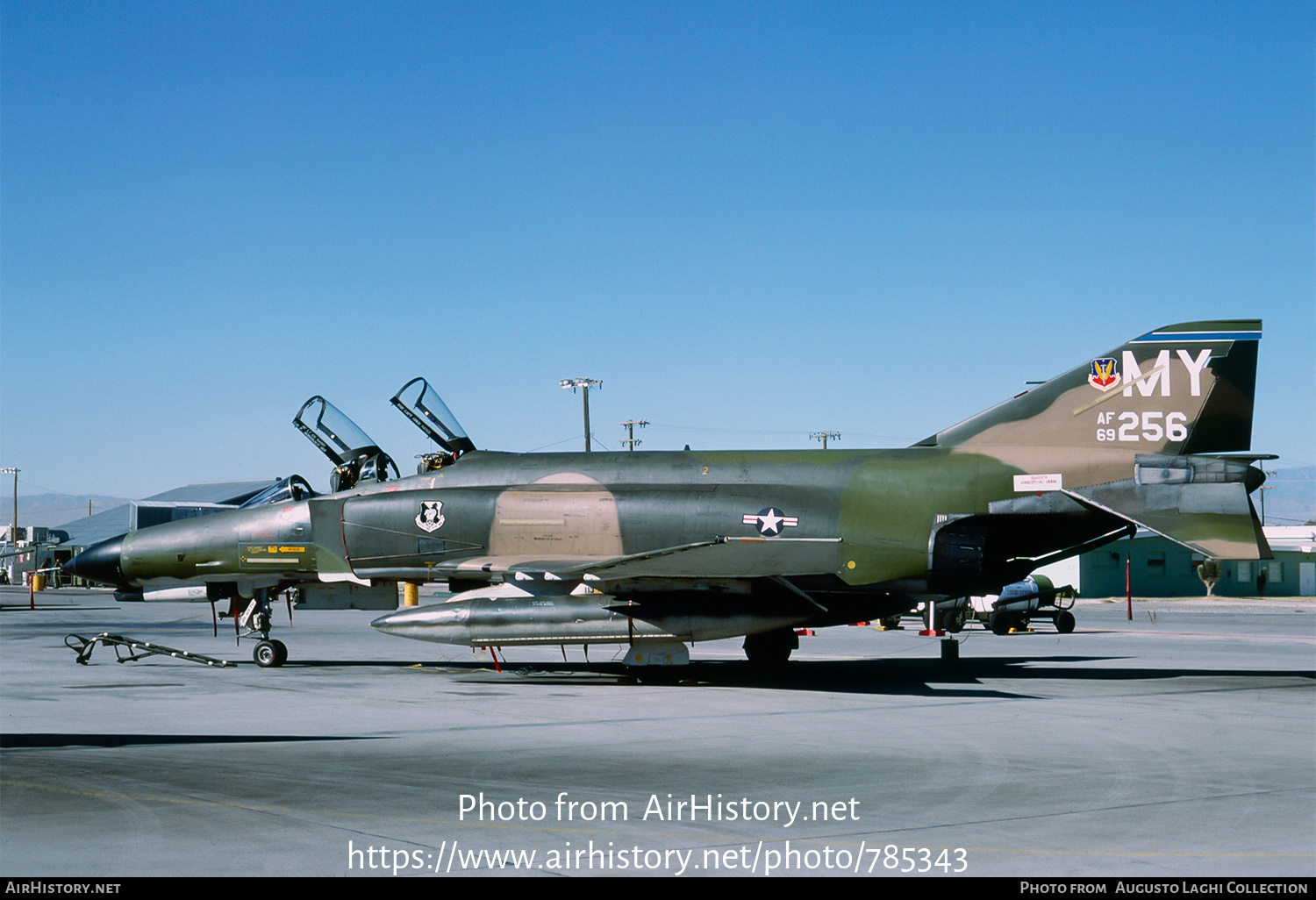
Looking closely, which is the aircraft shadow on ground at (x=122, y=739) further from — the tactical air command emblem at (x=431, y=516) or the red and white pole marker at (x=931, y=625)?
the red and white pole marker at (x=931, y=625)

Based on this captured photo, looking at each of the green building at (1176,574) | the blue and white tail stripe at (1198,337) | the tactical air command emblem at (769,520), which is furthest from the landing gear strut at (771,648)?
the green building at (1176,574)

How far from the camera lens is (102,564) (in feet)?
61.3

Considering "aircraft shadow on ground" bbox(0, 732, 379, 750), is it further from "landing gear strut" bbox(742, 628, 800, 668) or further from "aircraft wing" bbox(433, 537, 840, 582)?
"landing gear strut" bbox(742, 628, 800, 668)

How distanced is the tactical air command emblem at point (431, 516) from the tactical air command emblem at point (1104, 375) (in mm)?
9561

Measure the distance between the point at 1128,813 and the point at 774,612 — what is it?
8242 mm

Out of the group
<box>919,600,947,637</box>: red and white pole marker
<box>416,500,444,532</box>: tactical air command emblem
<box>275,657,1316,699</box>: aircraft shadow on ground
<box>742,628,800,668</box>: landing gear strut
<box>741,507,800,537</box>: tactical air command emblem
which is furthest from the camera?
<box>919,600,947,637</box>: red and white pole marker

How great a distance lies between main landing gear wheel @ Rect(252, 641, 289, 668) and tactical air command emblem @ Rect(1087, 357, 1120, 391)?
12827mm

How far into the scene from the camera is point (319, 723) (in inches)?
445

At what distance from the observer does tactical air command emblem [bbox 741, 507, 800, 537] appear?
51.8 feet

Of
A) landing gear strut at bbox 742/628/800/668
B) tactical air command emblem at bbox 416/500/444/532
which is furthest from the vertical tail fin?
tactical air command emblem at bbox 416/500/444/532

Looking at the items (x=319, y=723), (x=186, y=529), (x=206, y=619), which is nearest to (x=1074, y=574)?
(x=206, y=619)

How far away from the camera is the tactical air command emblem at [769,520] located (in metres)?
15.8

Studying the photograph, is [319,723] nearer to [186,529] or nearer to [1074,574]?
[186,529]
